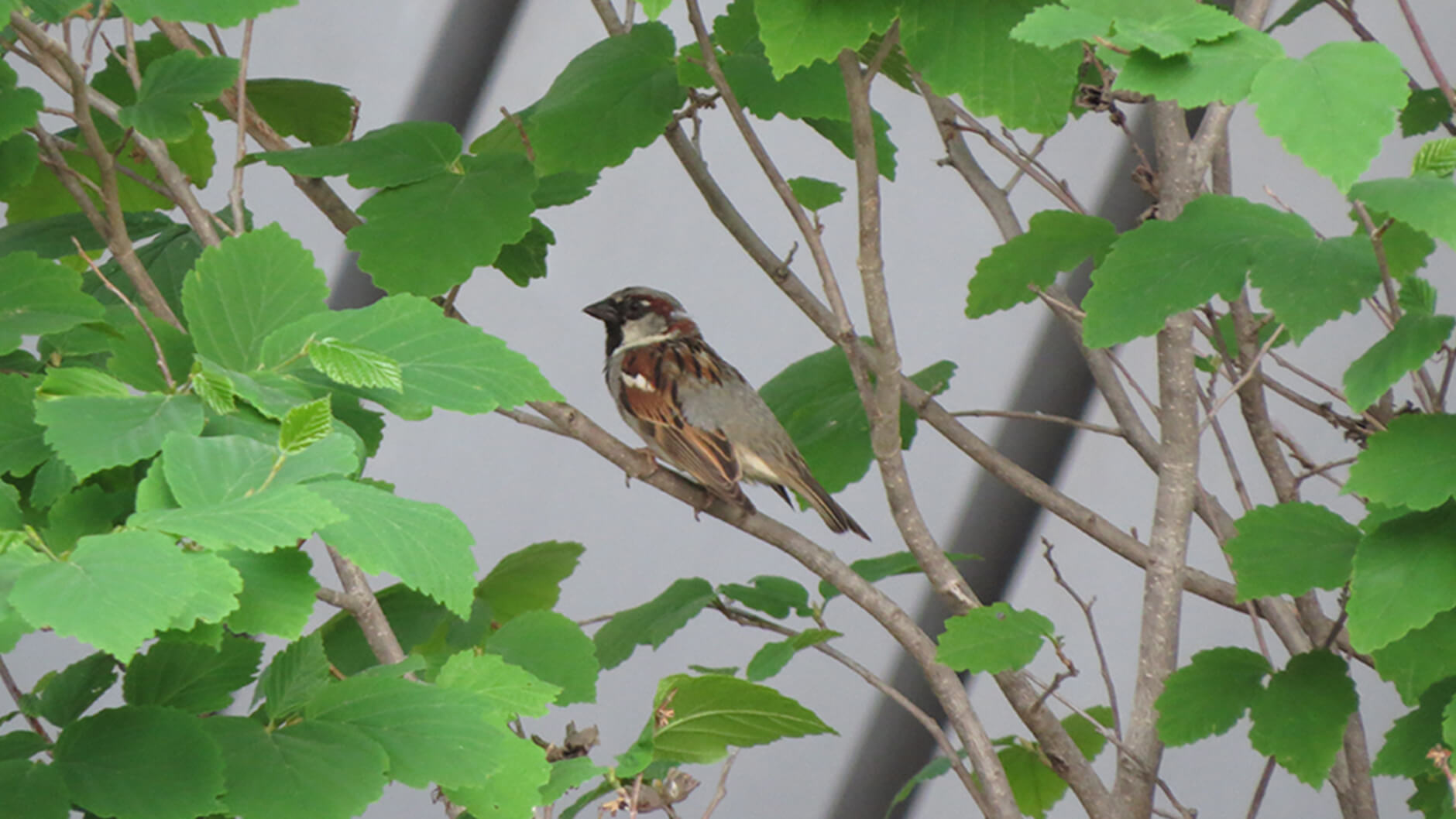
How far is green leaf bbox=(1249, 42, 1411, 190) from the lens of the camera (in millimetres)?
407

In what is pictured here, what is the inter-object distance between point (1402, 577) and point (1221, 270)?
170 millimetres

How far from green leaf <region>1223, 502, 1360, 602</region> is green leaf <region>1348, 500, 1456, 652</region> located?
1.9 inches

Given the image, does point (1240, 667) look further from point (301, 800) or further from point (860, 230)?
point (301, 800)

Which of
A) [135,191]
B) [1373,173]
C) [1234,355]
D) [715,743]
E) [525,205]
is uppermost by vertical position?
[1373,173]

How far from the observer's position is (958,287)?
1553 millimetres

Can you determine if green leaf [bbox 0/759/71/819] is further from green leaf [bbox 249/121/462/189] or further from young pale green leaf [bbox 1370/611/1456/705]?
young pale green leaf [bbox 1370/611/1456/705]

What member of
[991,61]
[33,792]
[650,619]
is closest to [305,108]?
[650,619]

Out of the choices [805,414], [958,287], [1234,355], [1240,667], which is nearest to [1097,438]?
[958,287]

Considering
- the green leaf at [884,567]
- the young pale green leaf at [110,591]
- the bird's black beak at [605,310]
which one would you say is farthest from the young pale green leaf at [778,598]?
the young pale green leaf at [110,591]

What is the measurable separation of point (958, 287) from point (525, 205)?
93 cm

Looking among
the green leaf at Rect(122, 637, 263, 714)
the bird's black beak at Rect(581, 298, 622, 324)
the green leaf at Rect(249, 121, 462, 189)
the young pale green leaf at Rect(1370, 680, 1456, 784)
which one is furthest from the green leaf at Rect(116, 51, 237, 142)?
the bird's black beak at Rect(581, 298, 622, 324)

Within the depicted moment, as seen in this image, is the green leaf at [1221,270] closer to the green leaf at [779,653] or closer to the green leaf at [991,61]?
the green leaf at [991,61]

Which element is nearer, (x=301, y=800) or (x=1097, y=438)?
(x=301, y=800)

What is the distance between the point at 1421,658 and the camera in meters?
0.61
